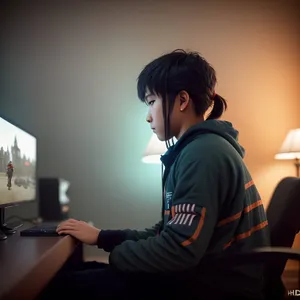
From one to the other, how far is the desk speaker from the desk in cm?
96

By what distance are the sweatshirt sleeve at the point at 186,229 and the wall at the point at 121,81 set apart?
1490 millimetres

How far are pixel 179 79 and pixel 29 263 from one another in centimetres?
56

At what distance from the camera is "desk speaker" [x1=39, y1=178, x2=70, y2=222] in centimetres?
187

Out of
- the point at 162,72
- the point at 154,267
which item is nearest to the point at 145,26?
the point at 162,72

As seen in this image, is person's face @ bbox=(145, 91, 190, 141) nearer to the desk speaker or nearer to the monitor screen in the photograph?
the monitor screen

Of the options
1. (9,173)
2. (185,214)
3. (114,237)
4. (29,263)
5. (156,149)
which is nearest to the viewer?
(29,263)

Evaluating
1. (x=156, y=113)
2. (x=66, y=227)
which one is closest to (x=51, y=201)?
(x=66, y=227)

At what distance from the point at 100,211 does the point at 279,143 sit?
4.37 ft

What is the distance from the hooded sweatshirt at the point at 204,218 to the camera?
661mm

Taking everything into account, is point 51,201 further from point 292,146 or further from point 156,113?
point 292,146

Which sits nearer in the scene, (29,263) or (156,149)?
(29,263)

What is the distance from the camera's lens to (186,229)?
0.66m

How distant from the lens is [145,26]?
2.26m

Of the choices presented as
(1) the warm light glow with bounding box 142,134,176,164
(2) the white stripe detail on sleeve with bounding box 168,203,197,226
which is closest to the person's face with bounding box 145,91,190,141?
(2) the white stripe detail on sleeve with bounding box 168,203,197,226
